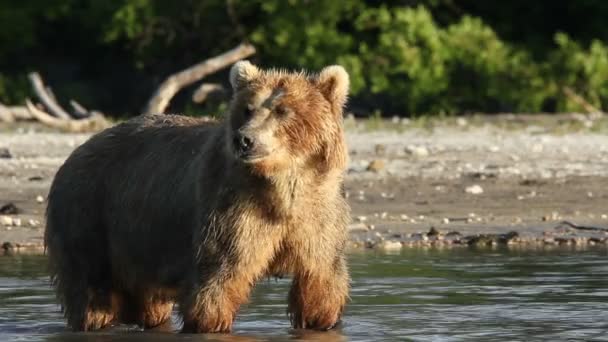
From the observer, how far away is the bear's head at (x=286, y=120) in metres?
6.42

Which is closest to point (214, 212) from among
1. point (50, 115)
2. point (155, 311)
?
point (155, 311)

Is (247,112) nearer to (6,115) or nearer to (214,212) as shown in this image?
(214,212)

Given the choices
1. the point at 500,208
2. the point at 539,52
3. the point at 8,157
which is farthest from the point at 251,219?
the point at 539,52

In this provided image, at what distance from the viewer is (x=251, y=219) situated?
6.63 metres

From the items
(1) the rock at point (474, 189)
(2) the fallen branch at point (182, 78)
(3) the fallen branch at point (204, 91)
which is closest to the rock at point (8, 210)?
(1) the rock at point (474, 189)

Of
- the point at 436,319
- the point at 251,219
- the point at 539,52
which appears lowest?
the point at 436,319

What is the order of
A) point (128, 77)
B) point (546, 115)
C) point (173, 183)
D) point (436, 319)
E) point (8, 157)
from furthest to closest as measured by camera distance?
point (128, 77) → point (546, 115) → point (8, 157) → point (436, 319) → point (173, 183)

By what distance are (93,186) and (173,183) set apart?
0.53 m

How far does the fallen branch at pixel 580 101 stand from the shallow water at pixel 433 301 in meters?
10.1

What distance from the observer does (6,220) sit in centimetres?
1181

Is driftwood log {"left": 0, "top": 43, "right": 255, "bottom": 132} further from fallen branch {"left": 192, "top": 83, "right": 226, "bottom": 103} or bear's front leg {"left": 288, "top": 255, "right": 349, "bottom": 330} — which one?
bear's front leg {"left": 288, "top": 255, "right": 349, "bottom": 330}

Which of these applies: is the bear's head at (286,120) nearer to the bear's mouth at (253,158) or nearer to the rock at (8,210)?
the bear's mouth at (253,158)

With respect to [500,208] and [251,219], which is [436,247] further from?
[251,219]

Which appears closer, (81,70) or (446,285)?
(446,285)
